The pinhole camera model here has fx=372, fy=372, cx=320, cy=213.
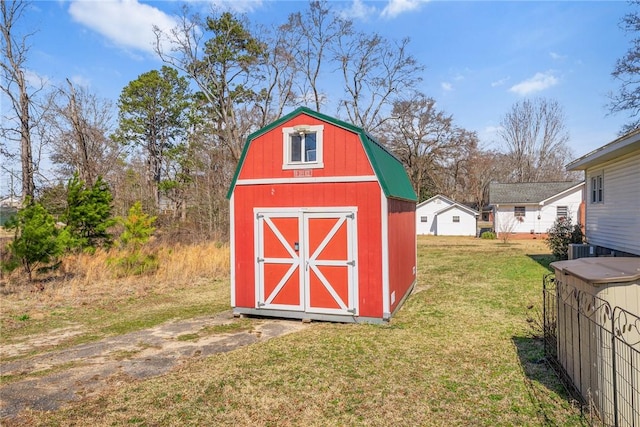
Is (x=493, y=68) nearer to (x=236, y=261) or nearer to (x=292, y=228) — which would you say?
(x=292, y=228)

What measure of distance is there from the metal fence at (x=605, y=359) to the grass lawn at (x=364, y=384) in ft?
0.88

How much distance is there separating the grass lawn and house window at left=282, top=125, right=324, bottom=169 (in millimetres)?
2961

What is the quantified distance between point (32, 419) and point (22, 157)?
1671 centimetres

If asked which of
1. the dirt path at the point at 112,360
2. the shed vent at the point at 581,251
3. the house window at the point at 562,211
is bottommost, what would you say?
the dirt path at the point at 112,360

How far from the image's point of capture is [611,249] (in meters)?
10.8

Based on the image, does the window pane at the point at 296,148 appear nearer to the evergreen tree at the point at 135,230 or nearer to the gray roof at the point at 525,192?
the evergreen tree at the point at 135,230

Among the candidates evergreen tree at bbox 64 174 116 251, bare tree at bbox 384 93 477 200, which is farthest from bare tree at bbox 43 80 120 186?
bare tree at bbox 384 93 477 200

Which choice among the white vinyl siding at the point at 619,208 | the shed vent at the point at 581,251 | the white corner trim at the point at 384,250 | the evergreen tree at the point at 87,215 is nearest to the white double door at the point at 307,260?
the white corner trim at the point at 384,250

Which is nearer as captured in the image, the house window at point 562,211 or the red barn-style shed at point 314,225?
the red barn-style shed at point 314,225

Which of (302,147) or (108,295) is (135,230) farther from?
(302,147)

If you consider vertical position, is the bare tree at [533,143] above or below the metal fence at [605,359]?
above

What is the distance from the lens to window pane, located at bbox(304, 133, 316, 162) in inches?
272

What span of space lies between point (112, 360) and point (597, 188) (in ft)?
46.6

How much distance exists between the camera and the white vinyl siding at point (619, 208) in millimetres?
9188
